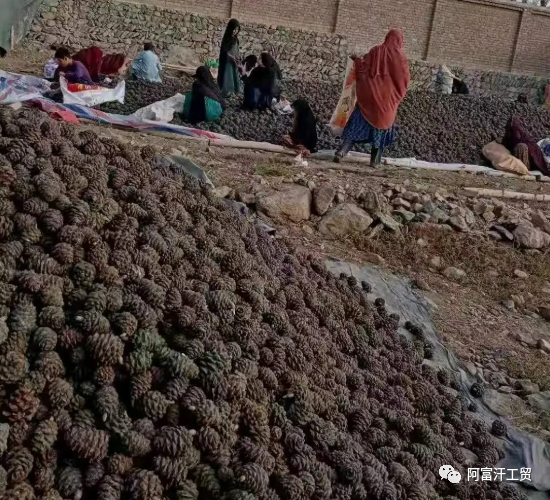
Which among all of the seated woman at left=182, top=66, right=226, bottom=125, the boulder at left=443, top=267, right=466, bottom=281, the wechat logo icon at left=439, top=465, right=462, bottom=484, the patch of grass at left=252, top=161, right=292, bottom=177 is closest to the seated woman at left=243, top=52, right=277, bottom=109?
the seated woman at left=182, top=66, right=226, bottom=125

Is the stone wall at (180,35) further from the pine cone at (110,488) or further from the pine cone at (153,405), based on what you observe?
the pine cone at (110,488)

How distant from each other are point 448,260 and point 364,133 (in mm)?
2555

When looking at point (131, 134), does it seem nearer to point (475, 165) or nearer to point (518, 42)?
point (475, 165)

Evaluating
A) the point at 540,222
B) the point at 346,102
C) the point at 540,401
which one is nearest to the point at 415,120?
the point at 346,102

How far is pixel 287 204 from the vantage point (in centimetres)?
552

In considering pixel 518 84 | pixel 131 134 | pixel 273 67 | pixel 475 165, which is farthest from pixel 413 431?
pixel 518 84

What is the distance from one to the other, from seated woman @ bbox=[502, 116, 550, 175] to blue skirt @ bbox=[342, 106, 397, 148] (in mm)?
2773

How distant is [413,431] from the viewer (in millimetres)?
2953

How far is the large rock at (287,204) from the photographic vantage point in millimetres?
5457

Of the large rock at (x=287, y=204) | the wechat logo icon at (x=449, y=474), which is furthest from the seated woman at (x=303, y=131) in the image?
the wechat logo icon at (x=449, y=474)

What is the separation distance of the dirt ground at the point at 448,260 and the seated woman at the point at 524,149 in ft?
6.59

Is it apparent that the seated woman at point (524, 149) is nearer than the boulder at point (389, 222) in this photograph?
No

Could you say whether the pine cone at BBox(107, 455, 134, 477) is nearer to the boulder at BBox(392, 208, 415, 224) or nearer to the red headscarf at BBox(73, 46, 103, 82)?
the boulder at BBox(392, 208, 415, 224)

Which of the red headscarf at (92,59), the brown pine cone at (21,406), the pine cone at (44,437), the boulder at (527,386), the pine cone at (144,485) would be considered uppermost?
the red headscarf at (92,59)
